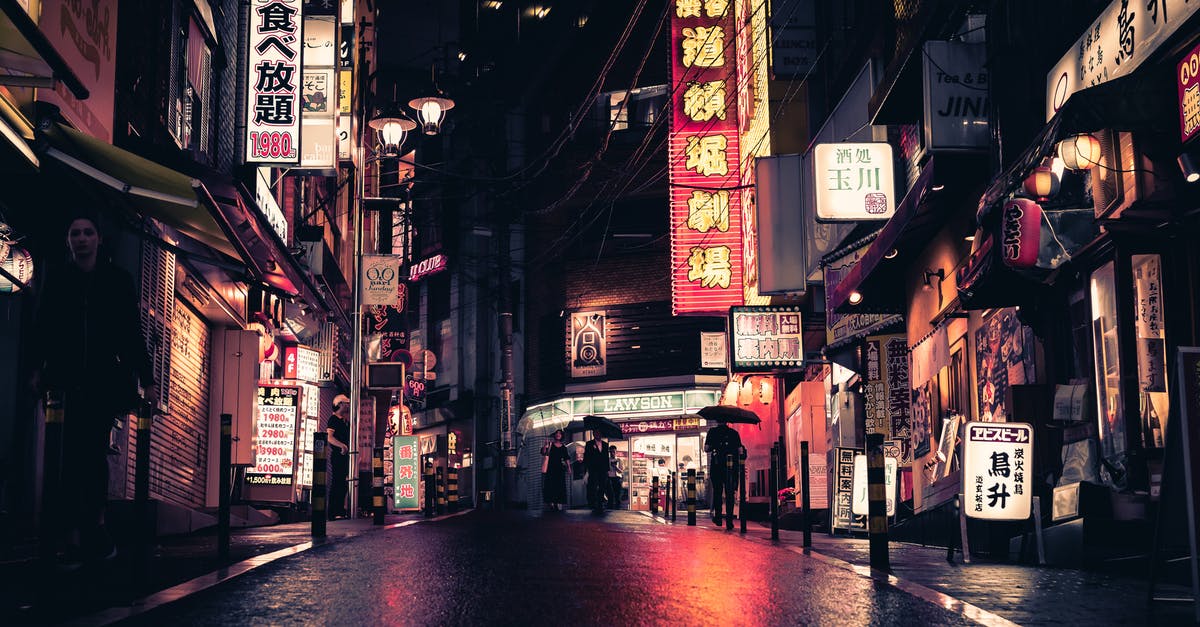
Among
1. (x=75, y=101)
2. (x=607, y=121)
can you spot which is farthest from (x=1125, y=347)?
(x=607, y=121)

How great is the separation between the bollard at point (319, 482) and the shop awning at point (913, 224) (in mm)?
7693

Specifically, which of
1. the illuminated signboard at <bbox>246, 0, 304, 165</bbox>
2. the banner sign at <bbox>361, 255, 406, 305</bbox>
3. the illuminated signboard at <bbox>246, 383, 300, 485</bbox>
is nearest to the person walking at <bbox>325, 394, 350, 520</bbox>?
the illuminated signboard at <bbox>246, 383, 300, 485</bbox>

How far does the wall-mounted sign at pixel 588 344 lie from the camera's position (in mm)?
46688

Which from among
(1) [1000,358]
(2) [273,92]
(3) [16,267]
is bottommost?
(1) [1000,358]

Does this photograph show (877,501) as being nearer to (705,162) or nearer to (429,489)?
(429,489)

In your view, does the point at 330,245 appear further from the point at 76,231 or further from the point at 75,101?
the point at 76,231

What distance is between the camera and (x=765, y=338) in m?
27.1

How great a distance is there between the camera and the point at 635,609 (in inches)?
258

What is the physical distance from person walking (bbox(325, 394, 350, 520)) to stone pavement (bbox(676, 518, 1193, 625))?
38.9ft

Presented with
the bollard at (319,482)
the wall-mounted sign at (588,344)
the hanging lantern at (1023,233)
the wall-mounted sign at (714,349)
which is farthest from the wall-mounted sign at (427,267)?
the hanging lantern at (1023,233)

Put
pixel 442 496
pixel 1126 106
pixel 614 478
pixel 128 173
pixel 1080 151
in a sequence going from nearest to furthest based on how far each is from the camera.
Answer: pixel 1126 106
pixel 128 173
pixel 1080 151
pixel 442 496
pixel 614 478

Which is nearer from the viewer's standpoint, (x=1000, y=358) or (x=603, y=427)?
(x=1000, y=358)

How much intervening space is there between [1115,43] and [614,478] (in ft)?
106

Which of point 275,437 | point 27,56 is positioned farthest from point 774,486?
point 27,56
